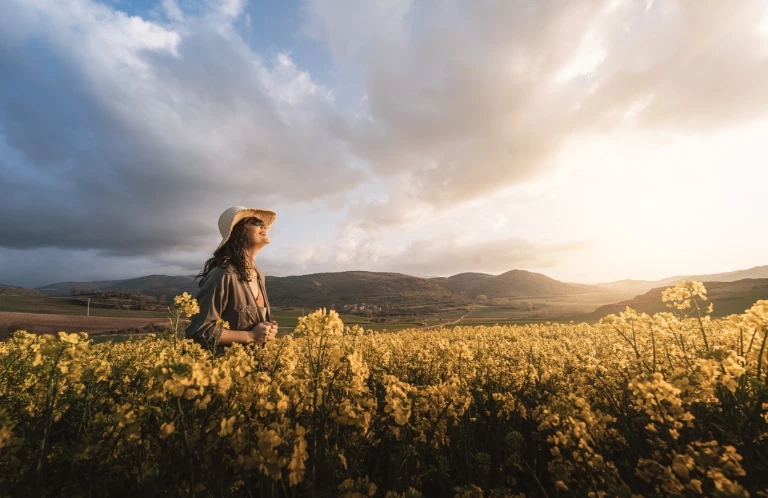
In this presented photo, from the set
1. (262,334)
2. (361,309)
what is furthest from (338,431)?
(361,309)

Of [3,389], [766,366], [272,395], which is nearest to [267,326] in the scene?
[272,395]

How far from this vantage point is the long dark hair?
16.9 ft

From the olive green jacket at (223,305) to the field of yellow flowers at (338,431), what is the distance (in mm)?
342

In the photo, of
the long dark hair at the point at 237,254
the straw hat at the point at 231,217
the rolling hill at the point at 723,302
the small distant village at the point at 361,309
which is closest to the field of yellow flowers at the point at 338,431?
the long dark hair at the point at 237,254

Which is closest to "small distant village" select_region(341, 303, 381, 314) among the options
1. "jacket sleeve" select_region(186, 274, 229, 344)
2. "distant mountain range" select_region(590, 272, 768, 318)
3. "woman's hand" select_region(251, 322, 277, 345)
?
"distant mountain range" select_region(590, 272, 768, 318)

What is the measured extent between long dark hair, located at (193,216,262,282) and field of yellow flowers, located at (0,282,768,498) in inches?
38.1

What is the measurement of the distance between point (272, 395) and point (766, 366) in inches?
168

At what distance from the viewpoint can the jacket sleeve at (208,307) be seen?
4414 millimetres

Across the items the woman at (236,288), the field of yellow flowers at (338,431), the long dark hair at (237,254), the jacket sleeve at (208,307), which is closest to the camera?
the field of yellow flowers at (338,431)

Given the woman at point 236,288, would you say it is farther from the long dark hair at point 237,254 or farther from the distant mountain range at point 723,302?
the distant mountain range at point 723,302

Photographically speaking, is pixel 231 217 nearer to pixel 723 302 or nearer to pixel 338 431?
pixel 338 431

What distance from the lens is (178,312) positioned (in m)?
4.21

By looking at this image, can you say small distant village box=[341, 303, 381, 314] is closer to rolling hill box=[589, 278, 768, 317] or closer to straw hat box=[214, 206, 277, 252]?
rolling hill box=[589, 278, 768, 317]

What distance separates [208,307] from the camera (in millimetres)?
4598
